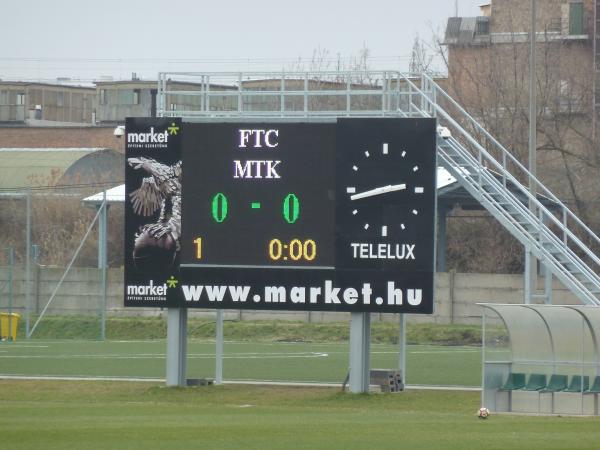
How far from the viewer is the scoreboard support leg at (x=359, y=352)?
26812 mm

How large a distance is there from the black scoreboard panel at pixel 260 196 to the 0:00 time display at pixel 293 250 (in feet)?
0.06

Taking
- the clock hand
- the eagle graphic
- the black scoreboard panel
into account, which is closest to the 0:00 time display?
the black scoreboard panel

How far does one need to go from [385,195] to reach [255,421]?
6807mm

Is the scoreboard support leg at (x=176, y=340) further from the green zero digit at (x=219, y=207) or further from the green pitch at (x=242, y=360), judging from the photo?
the green pitch at (x=242, y=360)

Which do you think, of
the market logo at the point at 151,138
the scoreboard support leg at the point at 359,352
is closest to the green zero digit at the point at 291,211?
the scoreboard support leg at the point at 359,352

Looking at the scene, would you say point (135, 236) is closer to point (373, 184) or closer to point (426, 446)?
point (373, 184)

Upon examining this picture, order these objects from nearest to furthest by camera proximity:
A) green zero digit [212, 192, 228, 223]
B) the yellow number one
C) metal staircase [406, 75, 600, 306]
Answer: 1. metal staircase [406, 75, 600, 306]
2. green zero digit [212, 192, 228, 223]
3. the yellow number one

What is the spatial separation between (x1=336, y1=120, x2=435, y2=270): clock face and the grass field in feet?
9.05

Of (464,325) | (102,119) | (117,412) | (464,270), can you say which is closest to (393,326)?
(464,325)

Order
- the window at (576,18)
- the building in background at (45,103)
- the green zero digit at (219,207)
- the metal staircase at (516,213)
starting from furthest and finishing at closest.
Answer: the building in background at (45,103), the window at (576,18), the green zero digit at (219,207), the metal staircase at (516,213)

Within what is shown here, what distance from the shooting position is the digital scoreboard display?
86.1ft

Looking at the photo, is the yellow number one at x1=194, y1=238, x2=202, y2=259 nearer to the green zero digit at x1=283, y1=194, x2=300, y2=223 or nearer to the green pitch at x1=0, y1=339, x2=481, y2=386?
the green zero digit at x1=283, y1=194, x2=300, y2=223

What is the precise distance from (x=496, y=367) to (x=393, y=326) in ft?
73.3

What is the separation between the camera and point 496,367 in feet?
79.8
